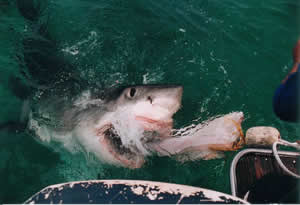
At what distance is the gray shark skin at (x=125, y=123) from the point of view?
7.31 ft

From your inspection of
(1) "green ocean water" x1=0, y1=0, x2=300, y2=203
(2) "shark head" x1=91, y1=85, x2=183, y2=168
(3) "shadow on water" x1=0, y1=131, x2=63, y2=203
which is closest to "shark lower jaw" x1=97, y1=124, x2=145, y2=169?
(2) "shark head" x1=91, y1=85, x2=183, y2=168

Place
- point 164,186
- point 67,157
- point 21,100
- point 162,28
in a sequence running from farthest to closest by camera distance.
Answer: point 162,28 < point 21,100 < point 67,157 < point 164,186

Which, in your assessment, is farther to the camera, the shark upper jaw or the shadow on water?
the shadow on water

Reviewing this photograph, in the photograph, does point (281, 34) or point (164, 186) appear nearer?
point (164, 186)

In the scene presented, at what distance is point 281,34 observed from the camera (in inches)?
186

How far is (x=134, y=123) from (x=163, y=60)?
6.24ft

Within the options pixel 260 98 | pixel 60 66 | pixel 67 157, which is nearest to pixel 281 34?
pixel 260 98

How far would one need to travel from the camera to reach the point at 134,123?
227cm

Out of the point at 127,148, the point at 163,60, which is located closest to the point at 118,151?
the point at 127,148

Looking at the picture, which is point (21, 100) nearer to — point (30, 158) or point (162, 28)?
point (30, 158)

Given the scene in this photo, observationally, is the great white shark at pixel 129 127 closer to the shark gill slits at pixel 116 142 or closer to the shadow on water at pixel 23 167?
the shark gill slits at pixel 116 142

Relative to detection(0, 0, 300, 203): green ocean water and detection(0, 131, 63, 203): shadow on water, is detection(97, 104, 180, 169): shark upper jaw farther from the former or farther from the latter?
detection(0, 131, 63, 203): shadow on water

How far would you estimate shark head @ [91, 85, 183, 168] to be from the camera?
7.29 feet

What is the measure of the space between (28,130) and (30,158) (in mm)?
290
